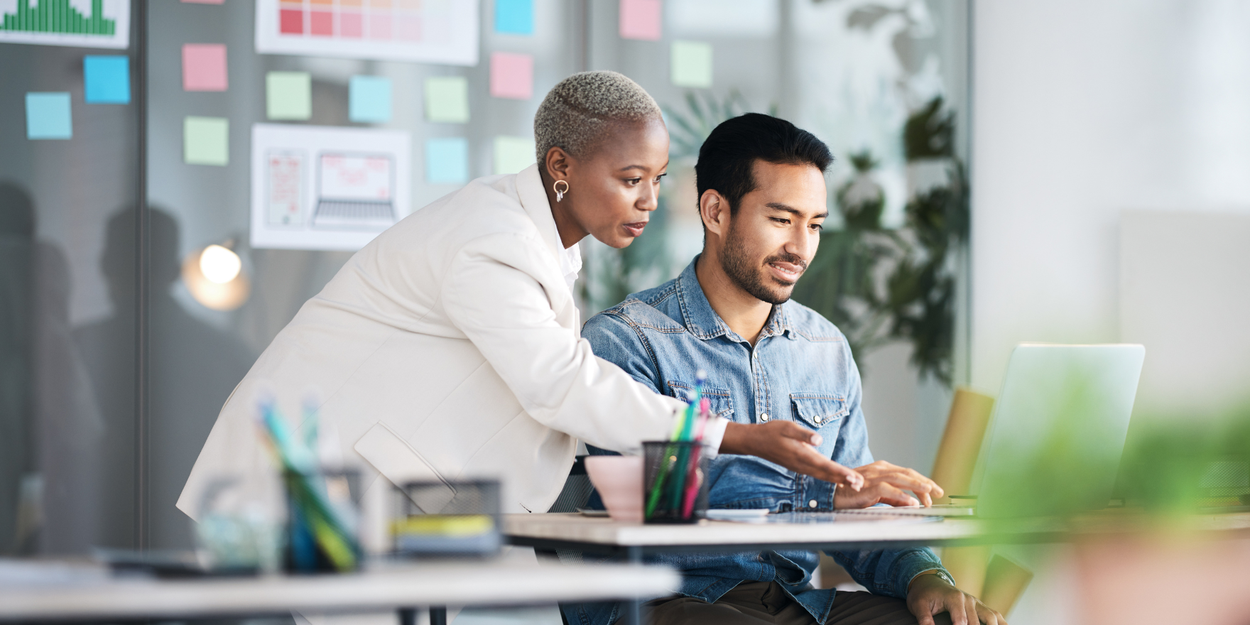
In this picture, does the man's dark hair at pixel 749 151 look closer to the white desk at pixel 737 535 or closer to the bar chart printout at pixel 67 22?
the white desk at pixel 737 535

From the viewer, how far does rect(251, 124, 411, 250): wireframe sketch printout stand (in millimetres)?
2863

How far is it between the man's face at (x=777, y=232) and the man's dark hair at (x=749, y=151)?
22mm

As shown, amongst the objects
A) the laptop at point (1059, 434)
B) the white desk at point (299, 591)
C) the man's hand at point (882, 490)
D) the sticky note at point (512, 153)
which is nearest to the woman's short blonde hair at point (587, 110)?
the man's hand at point (882, 490)

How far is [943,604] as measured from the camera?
5.00ft

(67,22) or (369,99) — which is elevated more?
(67,22)

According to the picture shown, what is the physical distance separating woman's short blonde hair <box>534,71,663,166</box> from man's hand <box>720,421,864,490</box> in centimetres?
60

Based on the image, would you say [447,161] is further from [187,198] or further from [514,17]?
[187,198]

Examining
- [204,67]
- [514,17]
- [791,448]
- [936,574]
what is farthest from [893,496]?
[204,67]

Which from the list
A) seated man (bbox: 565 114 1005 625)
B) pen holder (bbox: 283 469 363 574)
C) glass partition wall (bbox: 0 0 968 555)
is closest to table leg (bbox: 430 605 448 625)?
seated man (bbox: 565 114 1005 625)

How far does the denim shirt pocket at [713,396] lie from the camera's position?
1812mm

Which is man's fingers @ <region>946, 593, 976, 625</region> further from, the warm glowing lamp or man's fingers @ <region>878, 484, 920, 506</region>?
the warm glowing lamp

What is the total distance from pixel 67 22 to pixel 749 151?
6.39ft

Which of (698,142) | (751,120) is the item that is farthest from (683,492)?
(698,142)

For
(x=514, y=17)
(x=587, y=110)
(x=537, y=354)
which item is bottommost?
(x=537, y=354)
